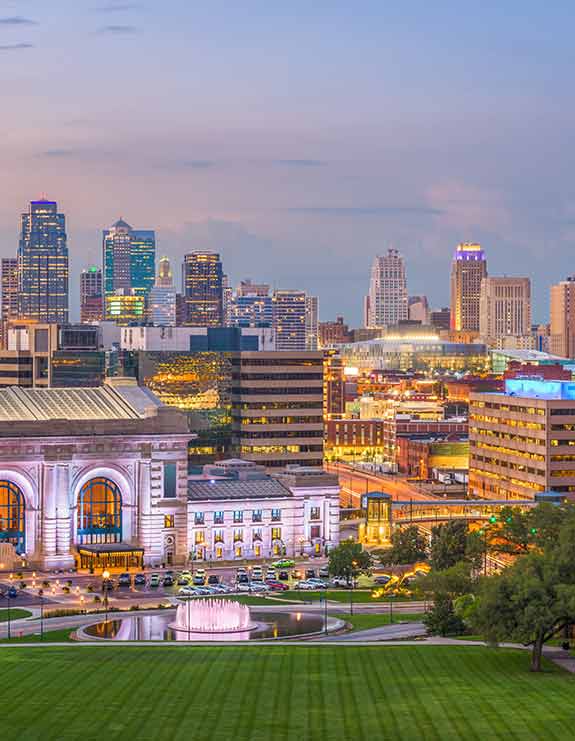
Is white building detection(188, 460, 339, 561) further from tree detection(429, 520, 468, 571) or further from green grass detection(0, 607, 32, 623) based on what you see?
green grass detection(0, 607, 32, 623)

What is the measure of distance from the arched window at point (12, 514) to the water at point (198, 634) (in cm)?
3930

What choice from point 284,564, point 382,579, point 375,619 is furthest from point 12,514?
point 375,619

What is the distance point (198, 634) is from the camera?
Result: 138 metres

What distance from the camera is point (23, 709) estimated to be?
104312 millimetres

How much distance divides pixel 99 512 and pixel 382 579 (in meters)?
32.6

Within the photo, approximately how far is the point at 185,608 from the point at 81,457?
4605 cm

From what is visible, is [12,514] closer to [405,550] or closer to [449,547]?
[405,550]

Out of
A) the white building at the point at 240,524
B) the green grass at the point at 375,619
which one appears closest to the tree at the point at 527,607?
the green grass at the point at 375,619

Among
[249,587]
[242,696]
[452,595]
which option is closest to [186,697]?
[242,696]

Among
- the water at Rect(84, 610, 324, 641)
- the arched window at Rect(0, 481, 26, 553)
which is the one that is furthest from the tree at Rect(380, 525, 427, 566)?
the arched window at Rect(0, 481, 26, 553)

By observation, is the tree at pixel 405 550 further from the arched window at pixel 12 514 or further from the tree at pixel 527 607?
the tree at pixel 527 607

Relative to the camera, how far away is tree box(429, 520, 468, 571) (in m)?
169

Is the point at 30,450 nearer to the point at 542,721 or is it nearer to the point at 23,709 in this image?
the point at 23,709

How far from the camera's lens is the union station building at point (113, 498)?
186m
